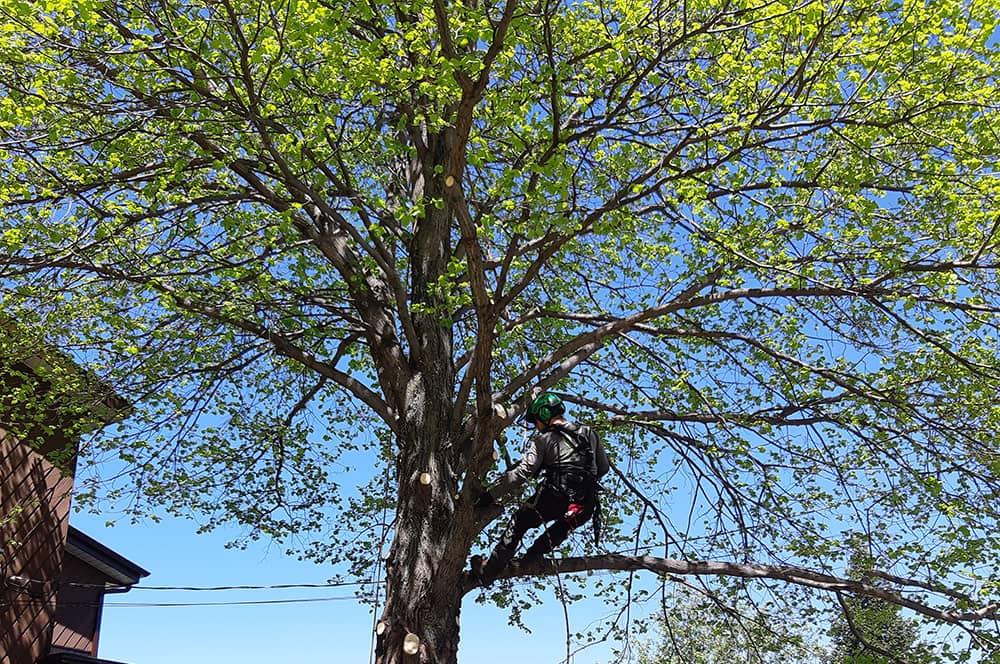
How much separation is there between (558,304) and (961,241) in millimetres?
3760

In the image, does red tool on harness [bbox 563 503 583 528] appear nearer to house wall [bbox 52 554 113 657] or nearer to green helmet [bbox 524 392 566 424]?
green helmet [bbox 524 392 566 424]

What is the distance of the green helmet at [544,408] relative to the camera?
743 cm

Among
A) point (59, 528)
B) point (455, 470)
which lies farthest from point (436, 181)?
point (59, 528)

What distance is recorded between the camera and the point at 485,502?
296 inches

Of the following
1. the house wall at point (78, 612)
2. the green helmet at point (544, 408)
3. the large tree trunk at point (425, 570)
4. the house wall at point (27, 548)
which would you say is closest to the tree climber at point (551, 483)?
the green helmet at point (544, 408)

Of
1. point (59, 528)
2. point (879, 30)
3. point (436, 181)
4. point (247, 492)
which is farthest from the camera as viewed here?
point (59, 528)

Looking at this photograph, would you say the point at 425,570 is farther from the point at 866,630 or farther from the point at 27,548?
the point at 27,548

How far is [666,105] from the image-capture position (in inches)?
335

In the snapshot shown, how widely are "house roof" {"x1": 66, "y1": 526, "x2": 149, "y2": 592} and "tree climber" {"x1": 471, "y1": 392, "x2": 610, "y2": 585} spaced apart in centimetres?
872

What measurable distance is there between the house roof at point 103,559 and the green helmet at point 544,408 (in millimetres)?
9161

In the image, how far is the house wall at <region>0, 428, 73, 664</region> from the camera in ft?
36.7

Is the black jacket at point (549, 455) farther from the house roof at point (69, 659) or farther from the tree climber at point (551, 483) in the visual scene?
the house roof at point (69, 659)

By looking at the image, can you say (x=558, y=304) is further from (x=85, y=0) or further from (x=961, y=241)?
(x=85, y=0)

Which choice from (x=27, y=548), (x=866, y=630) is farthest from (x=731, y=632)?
(x=27, y=548)
